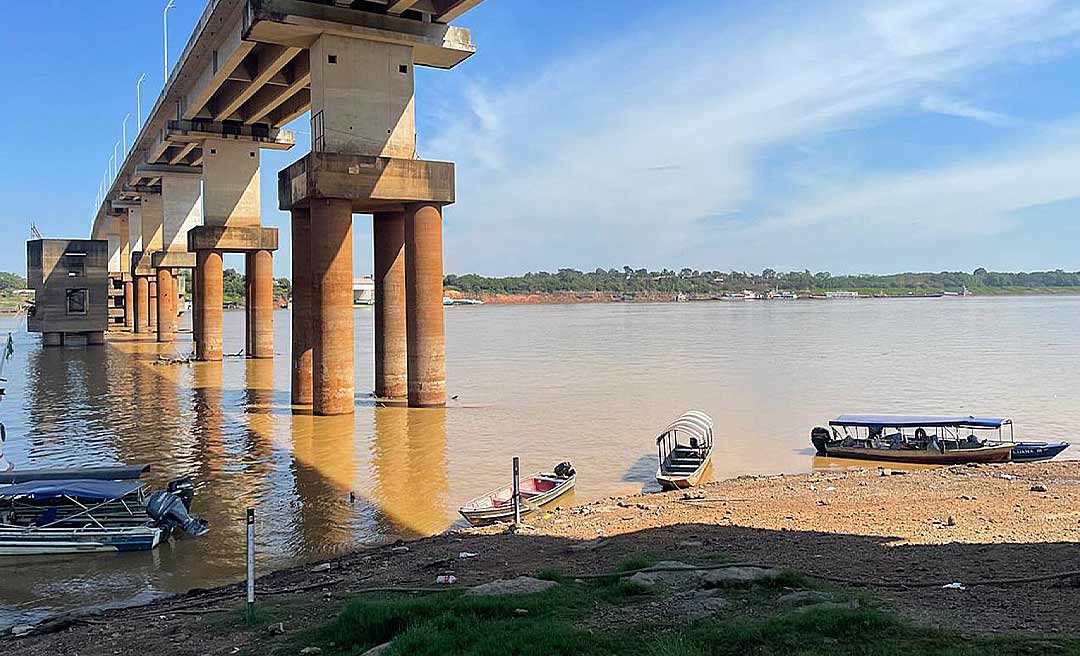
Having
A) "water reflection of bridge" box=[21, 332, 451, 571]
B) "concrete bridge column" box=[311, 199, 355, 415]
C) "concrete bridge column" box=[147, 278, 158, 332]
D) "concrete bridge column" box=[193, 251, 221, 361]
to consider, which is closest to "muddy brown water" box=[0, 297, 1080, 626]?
"water reflection of bridge" box=[21, 332, 451, 571]

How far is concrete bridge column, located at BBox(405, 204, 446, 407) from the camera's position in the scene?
1168 inches

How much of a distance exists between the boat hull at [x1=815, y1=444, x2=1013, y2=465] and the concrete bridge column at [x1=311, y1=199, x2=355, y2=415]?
595 inches

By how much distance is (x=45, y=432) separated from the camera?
27.1 meters

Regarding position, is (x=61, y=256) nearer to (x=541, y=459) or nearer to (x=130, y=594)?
(x=541, y=459)

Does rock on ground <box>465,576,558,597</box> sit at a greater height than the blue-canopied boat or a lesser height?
greater

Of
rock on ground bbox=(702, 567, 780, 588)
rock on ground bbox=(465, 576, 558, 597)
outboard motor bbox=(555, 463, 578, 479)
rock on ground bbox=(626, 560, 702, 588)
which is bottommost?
outboard motor bbox=(555, 463, 578, 479)

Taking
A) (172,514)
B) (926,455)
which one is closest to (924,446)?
(926,455)

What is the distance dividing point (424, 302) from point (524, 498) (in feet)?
45.9

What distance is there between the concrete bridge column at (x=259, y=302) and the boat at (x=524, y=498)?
3445 centimetres

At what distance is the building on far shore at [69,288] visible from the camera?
221 ft

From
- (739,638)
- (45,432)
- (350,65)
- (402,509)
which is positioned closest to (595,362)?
(350,65)

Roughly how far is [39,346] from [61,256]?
9.58 m

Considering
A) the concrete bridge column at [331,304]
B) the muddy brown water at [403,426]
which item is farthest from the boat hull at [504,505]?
the concrete bridge column at [331,304]

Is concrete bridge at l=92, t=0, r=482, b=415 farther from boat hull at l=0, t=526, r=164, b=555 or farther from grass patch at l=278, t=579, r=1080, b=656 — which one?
grass patch at l=278, t=579, r=1080, b=656
